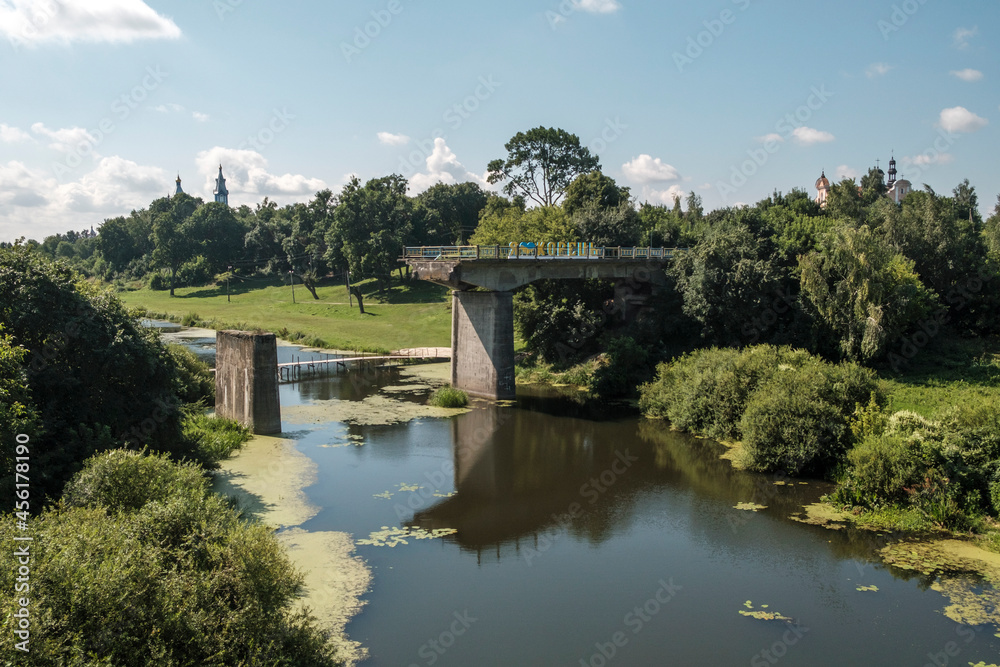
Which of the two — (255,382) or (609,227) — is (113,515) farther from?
(609,227)

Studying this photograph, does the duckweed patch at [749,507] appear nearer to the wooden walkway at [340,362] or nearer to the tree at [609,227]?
the wooden walkway at [340,362]

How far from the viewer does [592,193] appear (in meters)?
61.4

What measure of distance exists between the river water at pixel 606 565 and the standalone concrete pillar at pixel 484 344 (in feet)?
32.9

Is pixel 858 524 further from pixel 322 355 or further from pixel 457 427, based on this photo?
pixel 322 355

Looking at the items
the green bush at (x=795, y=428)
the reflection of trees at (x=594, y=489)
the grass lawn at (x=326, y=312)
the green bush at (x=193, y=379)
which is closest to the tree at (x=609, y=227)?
the grass lawn at (x=326, y=312)

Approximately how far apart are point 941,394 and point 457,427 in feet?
73.0

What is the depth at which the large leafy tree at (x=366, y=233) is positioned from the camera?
80250mm

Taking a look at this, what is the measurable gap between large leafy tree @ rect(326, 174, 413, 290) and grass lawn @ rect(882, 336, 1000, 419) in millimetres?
55303

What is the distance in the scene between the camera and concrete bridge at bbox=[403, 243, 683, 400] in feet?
136

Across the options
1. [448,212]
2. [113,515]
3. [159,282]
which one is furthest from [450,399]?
[159,282]

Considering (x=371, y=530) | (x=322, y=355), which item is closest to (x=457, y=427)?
(x=371, y=530)

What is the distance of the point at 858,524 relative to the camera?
2127 cm

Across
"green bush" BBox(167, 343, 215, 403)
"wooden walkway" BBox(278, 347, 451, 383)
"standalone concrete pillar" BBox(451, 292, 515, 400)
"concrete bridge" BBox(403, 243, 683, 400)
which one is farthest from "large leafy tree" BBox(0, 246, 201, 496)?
"wooden walkway" BBox(278, 347, 451, 383)

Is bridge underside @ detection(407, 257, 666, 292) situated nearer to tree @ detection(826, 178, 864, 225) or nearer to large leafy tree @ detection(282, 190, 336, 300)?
tree @ detection(826, 178, 864, 225)
